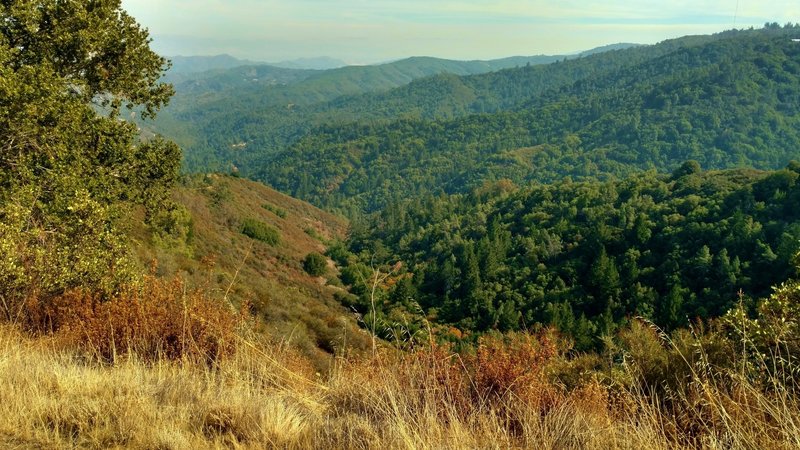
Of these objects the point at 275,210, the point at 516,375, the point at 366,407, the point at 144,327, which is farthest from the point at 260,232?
the point at 366,407

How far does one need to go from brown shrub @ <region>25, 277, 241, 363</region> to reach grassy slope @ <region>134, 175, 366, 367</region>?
351 mm

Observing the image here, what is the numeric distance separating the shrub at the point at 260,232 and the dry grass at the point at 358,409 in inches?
2295

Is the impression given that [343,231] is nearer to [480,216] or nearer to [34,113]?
[480,216]

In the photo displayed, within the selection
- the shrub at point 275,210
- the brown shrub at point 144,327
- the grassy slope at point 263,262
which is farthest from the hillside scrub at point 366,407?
the shrub at point 275,210

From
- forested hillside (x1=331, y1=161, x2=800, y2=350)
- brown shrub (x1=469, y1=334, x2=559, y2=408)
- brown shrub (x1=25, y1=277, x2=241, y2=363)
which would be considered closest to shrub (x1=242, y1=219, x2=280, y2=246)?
forested hillside (x1=331, y1=161, x2=800, y2=350)

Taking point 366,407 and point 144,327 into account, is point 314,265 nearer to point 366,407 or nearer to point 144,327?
point 144,327

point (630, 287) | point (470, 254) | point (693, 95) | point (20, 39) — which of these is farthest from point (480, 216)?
point (693, 95)

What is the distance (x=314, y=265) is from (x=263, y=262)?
42.4ft

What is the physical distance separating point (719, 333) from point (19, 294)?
8.29m

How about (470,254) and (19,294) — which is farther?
(470,254)

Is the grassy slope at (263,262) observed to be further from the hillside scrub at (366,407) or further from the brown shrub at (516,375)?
the brown shrub at (516,375)

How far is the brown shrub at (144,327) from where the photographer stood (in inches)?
175

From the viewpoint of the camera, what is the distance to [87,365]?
13.5ft

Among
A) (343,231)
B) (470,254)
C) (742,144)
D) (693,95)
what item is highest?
(693,95)
